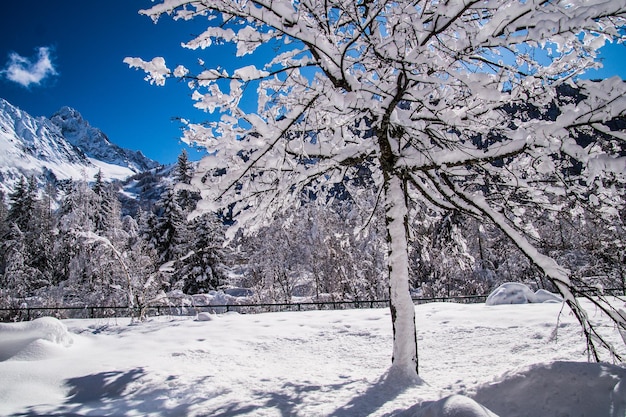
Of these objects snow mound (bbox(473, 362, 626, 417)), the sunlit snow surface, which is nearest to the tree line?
the sunlit snow surface

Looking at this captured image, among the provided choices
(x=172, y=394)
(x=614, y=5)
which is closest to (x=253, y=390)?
(x=172, y=394)

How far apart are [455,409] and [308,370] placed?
3933mm

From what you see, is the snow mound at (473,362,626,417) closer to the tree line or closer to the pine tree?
the tree line

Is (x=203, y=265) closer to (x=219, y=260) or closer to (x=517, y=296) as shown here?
(x=219, y=260)

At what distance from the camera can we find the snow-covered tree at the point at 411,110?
3676 millimetres

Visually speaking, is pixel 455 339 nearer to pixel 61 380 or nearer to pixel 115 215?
pixel 61 380

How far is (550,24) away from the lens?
3311 mm

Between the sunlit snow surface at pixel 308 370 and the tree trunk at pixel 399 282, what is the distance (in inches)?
19.7

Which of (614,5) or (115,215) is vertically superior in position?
(115,215)

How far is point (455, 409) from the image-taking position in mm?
2902

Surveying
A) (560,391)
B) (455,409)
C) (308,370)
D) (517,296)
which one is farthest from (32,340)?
(517,296)

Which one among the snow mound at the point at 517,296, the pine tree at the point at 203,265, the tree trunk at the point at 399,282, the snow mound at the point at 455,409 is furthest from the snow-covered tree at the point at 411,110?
the pine tree at the point at 203,265

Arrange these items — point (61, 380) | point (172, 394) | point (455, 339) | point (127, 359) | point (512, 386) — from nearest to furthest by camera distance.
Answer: point (512, 386)
point (172, 394)
point (61, 380)
point (127, 359)
point (455, 339)

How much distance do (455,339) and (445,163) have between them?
4.96m
